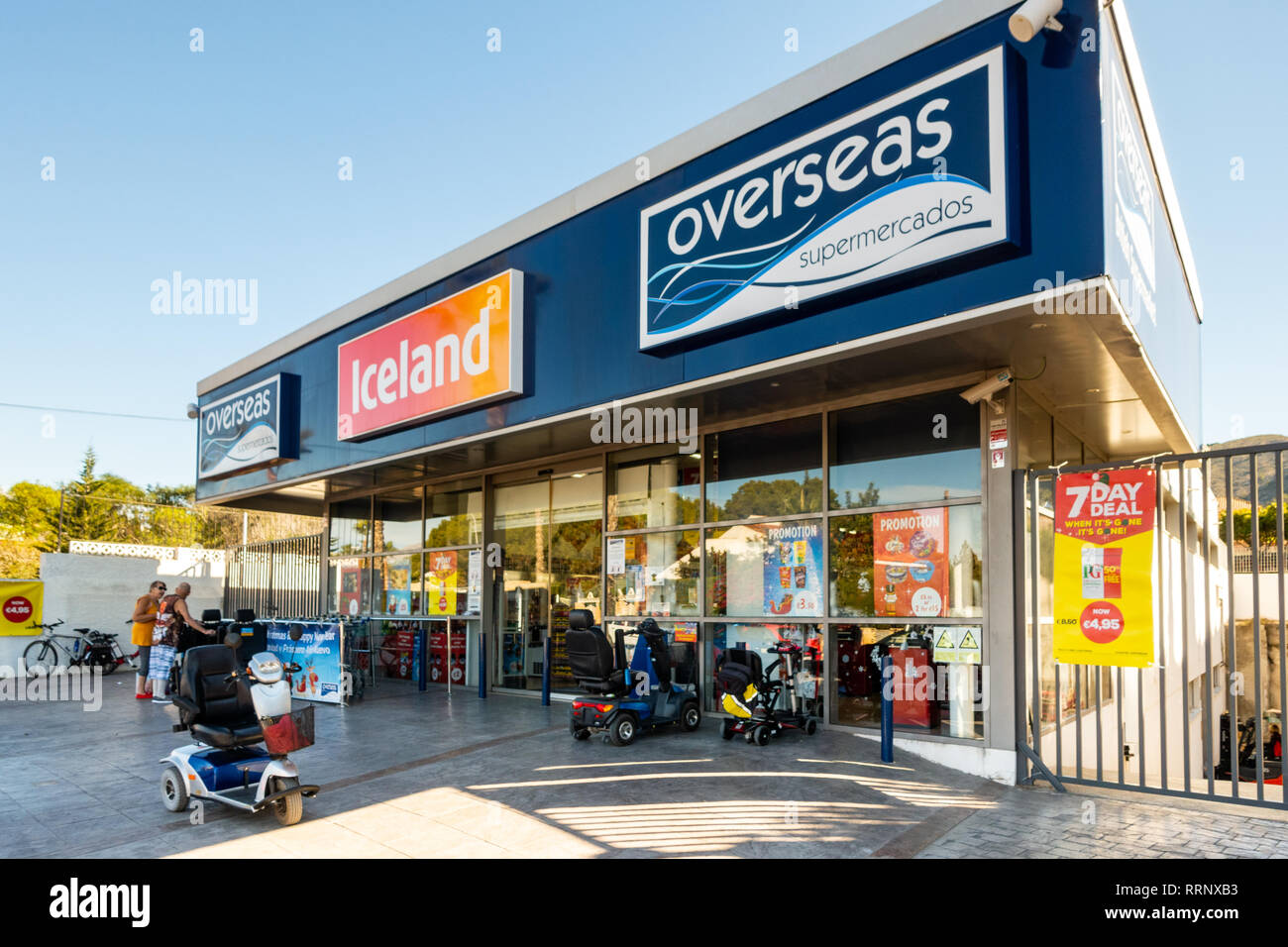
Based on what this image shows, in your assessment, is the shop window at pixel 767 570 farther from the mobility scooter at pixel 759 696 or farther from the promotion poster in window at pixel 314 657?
the promotion poster in window at pixel 314 657

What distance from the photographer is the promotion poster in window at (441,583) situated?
13.7 meters

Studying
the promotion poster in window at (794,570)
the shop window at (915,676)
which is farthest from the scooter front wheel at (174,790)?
the shop window at (915,676)

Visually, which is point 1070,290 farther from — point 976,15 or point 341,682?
point 341,682

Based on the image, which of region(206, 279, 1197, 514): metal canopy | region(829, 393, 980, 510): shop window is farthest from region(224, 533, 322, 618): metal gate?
region(829, 393, 980, 510): shop window

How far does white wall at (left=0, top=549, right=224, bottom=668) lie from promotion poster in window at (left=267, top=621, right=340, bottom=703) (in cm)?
759

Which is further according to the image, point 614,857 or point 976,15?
point 976,15

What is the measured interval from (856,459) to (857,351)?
2.03 metres

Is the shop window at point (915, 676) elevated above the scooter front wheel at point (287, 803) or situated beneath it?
elevated above

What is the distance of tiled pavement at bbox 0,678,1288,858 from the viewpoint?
5.25 meters

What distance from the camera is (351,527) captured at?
15.9 m

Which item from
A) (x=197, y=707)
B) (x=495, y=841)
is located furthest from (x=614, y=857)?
(x=197, y=707)

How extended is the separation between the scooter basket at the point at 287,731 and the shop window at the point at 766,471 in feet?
17.0

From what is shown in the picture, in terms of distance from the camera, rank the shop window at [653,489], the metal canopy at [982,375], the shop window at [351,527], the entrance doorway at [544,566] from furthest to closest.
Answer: the shop window at [351,527], the entrance doorway at [544,566], the shop window at [653,489], the metal canopy at [982,375]

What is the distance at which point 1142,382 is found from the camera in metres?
7.66
